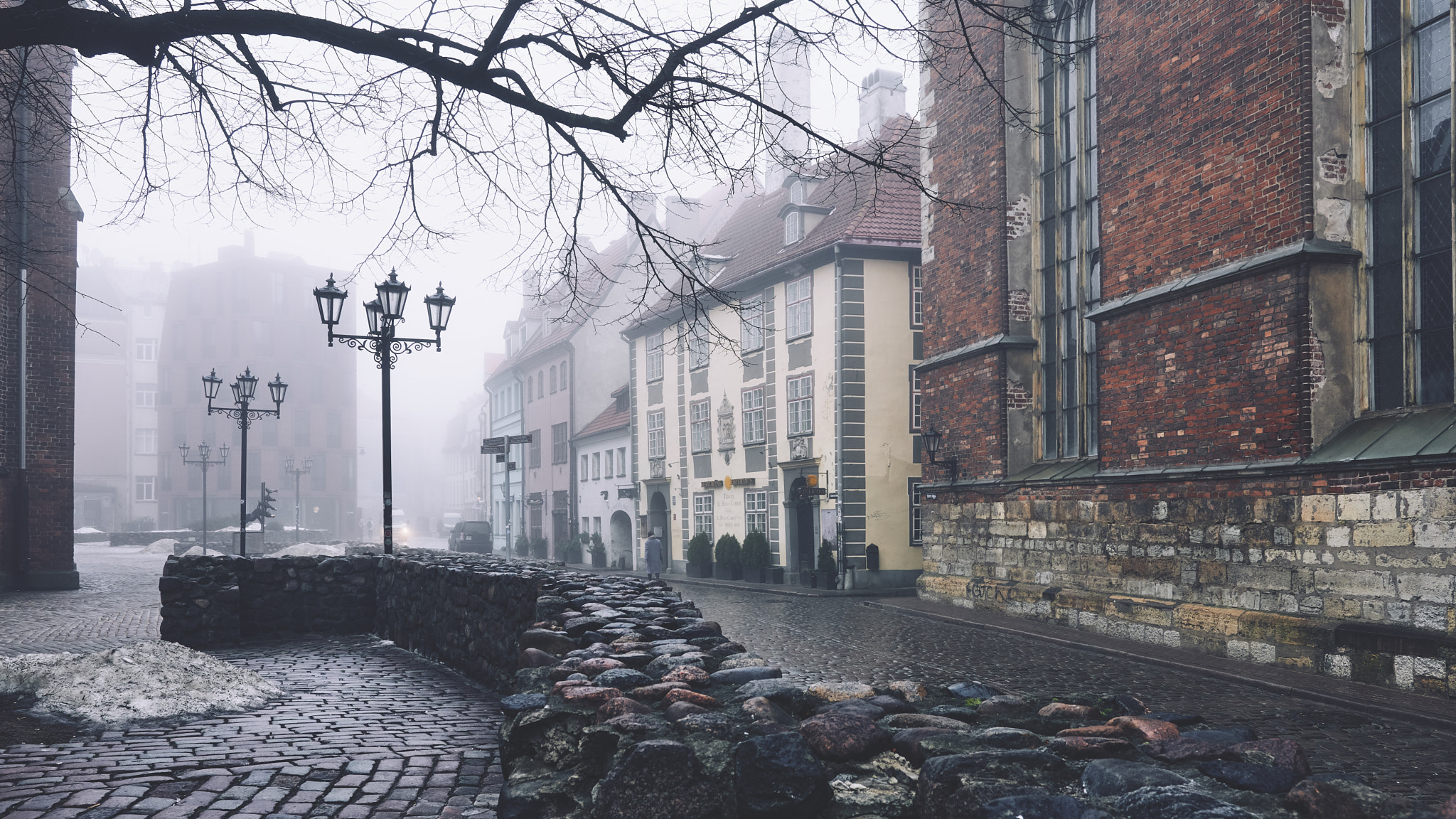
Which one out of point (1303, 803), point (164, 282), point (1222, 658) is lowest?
point (1222, 658)

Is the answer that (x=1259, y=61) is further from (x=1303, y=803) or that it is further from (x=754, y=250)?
(x=754, y=250)

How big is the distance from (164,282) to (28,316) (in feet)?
287

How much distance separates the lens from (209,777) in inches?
227

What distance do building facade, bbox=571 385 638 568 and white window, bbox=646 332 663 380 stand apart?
1.79 m

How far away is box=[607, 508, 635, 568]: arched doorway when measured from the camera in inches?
1639

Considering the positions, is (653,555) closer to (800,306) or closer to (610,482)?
(800,306)

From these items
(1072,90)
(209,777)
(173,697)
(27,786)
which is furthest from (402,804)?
(1072,90)

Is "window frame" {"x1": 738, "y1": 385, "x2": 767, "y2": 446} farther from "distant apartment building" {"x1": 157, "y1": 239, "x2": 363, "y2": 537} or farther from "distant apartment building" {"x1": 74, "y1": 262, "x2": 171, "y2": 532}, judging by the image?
"distant apartment building" {"x1": 74, "y1": 262, "x2": 171, "y2": 532}

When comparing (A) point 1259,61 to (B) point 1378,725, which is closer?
(B) point 1378,725

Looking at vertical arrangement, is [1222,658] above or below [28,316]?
below

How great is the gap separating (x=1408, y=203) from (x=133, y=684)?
12.4 metres

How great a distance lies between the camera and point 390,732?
23.8 ft

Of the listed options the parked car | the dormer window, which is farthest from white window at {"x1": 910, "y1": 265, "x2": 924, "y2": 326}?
the parked car

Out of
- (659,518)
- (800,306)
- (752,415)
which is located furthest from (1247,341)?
(659,518)
